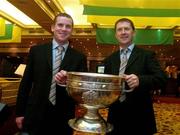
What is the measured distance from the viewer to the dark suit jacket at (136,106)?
1.60 meters

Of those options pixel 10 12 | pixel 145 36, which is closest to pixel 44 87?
pixel 145 36

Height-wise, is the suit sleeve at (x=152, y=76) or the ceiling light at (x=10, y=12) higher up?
the ceiling light at (x=10, y=12)

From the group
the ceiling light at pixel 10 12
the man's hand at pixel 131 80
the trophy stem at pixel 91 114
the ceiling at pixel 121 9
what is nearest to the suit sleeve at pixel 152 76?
the man's hand at pixel 131 80

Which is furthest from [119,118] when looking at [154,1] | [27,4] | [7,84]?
[27,4]

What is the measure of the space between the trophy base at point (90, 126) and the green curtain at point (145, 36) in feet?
25.2

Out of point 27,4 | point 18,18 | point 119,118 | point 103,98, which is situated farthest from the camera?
point 18,18

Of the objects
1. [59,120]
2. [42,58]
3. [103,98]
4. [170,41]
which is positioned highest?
[170,41]

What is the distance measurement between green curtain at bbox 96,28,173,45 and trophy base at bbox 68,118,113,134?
303 inches

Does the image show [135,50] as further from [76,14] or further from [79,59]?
[76,14]

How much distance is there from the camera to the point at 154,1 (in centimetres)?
522

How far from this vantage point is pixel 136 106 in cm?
162

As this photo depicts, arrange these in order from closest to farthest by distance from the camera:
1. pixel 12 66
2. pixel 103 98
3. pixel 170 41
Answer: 1. pixel 103 98
2. pixel 12 66
3. pixel 170 41

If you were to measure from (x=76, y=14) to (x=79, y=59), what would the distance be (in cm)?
743

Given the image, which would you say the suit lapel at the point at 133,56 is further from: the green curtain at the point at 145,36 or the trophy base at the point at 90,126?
the green curtain at the point at 145,36
